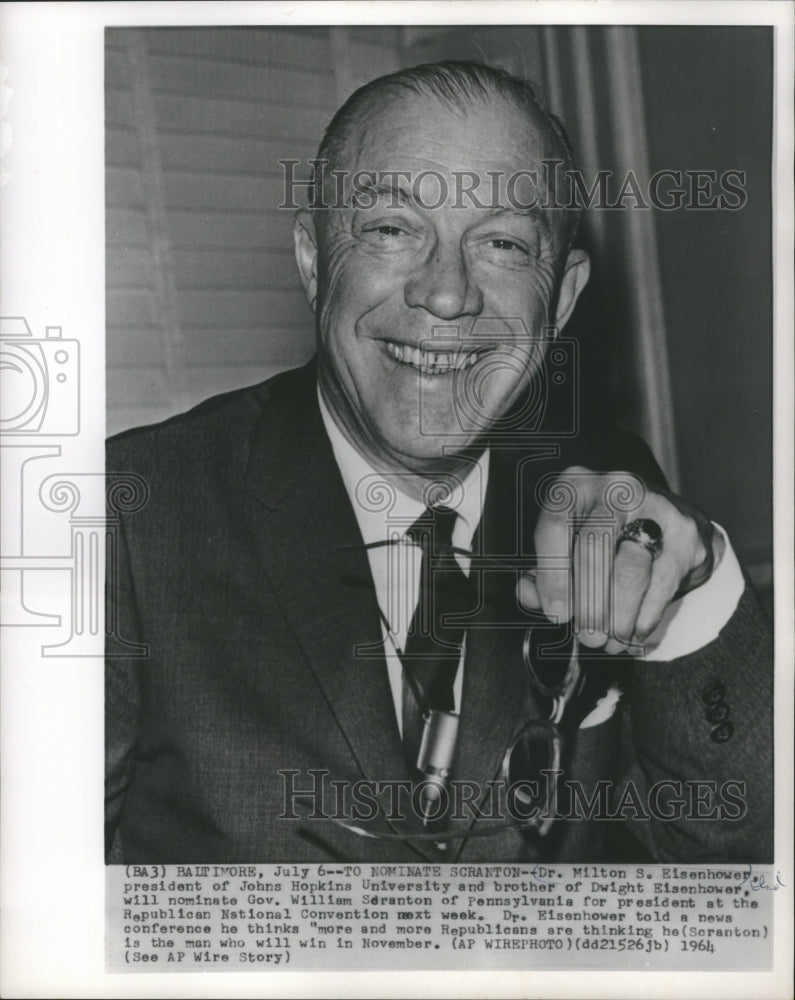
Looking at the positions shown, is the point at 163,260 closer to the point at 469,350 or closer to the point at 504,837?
the point at 469,350

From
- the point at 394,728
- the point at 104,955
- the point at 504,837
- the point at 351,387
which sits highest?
the point at 351,387

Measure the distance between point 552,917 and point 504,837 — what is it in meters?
0.16

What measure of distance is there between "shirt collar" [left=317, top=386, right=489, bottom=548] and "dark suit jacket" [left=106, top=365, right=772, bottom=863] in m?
0.02

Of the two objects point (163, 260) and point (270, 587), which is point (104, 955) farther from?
point (163, 260)

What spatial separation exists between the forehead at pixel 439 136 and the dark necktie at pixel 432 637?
58 cm

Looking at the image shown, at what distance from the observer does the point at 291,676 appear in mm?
1662

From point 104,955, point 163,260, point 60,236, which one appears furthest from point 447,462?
point 104,955

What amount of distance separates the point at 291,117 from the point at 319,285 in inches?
10.8

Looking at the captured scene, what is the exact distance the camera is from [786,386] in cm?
171

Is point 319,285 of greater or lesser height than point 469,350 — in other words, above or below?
above

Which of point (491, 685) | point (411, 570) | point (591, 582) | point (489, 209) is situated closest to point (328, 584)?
point (411, 570)

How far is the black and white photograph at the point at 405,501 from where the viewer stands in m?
1.67

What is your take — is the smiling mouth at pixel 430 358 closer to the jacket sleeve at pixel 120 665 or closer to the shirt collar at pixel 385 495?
the shirt collar at pixel 385 495

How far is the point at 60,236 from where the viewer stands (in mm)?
1690
